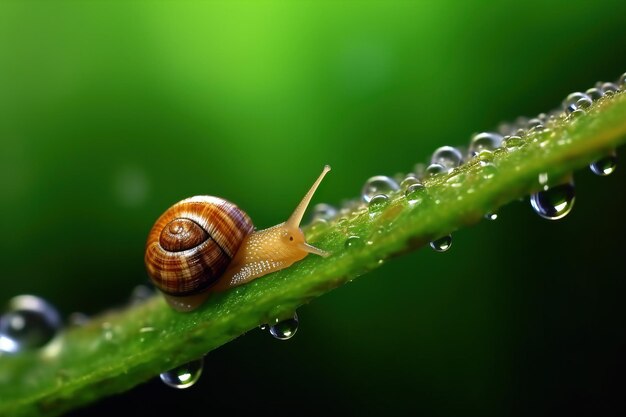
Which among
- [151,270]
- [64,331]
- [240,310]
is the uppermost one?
[151,270]

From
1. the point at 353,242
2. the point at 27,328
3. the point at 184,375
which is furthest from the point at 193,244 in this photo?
the point at 353,242

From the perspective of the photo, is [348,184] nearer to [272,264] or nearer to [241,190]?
[241,190]

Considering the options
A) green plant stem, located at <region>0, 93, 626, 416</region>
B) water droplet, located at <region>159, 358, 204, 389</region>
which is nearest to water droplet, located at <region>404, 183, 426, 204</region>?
green plant stem, located at <region>0, 93, 626, 416</region>

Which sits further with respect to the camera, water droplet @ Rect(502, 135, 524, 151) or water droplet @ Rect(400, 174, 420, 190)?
water droplet @ Rect(400, 174, 420, 190)

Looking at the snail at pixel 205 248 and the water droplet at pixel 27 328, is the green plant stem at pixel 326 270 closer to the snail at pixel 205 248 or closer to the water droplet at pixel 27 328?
the water droplet at pixel 27 328

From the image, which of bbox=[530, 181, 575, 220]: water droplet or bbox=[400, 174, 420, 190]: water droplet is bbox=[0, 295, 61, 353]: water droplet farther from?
bbox=[530, 181, 575, 220]: water droplet

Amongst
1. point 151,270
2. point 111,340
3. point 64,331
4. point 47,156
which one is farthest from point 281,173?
point 111,340

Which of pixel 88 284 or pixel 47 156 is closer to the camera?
pixel 88 284
